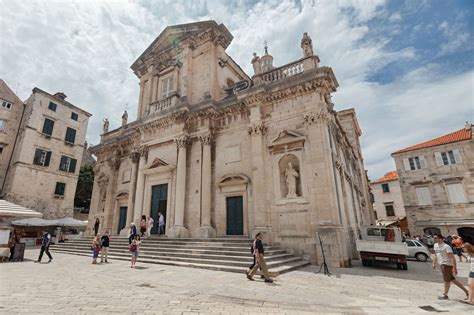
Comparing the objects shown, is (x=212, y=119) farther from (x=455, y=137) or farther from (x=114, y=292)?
(x=455, y=137)

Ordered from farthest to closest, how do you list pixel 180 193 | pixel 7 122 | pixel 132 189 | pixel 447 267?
pixel 7 122 → pixel 132 189 → pixel 180 193 → pixel 447 267

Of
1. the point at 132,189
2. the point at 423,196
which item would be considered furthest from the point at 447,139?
the point at 132,189

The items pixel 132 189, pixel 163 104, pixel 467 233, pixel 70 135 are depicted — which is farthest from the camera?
pixel 70 135

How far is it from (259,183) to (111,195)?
42.2 feet

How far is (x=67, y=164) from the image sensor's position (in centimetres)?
2714

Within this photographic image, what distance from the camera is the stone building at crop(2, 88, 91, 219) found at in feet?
75.8

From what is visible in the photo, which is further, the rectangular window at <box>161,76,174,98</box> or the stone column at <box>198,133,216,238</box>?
the rectangular window at <box>161,76,174,98</box>

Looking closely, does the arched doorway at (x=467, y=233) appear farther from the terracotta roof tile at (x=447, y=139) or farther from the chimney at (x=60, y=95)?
the chimney at (x=60, y=95)

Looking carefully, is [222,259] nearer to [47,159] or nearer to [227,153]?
[227,153]

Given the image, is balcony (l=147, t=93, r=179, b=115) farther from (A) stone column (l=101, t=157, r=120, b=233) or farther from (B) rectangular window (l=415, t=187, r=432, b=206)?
(B) rectangular window (l=415, t=187, r=432, b=206)

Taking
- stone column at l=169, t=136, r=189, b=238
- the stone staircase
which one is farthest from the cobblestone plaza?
stone column at l=169, t=136, r=189, b=238

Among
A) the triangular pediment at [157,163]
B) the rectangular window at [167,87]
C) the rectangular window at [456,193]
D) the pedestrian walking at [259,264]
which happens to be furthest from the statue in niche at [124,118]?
the rectangular window at [456,193]

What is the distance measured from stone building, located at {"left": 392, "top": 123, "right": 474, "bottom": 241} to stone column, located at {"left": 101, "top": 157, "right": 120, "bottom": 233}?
28938 millimetres

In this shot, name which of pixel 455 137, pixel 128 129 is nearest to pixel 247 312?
pixel 128 129
